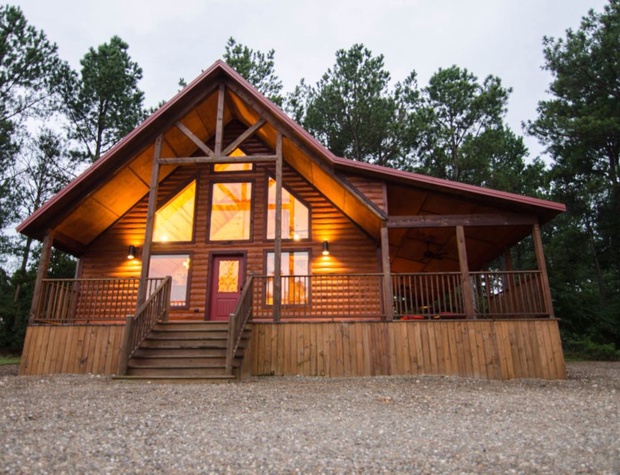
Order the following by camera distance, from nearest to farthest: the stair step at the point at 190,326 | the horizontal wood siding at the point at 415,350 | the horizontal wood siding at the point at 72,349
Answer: the horizontal wood siding at the point at 415,350, the stair step at the point at 190,326, the horizontal wood siding at the point at 72,349

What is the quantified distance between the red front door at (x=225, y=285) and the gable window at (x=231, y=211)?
1.95 feet

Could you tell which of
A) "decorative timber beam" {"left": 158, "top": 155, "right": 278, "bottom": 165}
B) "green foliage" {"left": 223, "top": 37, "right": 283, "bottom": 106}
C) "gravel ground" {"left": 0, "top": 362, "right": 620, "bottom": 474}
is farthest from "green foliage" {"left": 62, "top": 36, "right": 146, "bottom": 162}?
"gravel ground" {"left": 0, "top": 362, "right": 620, "bottom": 474}

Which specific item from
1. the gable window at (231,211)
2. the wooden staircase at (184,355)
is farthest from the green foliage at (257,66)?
the wooden staircase at (184,355)

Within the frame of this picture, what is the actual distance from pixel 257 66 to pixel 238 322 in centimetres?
1886

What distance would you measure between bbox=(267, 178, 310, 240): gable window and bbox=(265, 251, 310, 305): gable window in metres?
0.49

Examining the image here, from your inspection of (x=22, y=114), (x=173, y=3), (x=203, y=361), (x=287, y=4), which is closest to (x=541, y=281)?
(x=203, y=361)

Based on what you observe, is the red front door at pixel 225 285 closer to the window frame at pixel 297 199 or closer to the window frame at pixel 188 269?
the window frame at pixel 188 269

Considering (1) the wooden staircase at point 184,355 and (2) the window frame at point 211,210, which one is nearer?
(1) the wooden staircase at point 184,355

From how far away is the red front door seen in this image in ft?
35.3

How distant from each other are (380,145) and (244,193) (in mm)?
12548

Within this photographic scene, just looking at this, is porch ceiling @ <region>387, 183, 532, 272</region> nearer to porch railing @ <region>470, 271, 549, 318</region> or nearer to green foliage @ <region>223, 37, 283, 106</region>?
porch railing @ <region>470, 271, 549, 318</region>

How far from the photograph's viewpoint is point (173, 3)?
184 metres

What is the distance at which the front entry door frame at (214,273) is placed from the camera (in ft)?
35.2

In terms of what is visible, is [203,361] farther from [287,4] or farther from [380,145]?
[287,4]
